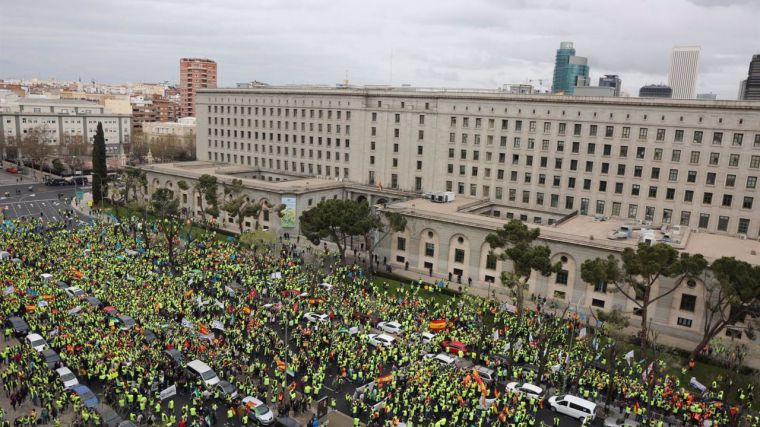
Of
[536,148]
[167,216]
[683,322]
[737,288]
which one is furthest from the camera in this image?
[167,216]

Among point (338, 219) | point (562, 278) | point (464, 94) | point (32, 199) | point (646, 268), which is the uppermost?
point (464, 94)

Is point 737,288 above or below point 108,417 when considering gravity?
above

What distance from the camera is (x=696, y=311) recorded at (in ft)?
148

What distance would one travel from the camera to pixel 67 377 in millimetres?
32938

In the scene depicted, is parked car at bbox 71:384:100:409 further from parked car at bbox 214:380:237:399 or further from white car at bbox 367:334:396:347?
white car at bbox 367:334:396:347

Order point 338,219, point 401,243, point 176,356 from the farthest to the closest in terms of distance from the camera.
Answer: point 401,243 < point 338,219 < point 176,356

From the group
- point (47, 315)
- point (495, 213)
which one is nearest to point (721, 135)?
point (495, 213)

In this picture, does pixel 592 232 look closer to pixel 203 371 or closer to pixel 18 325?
pixel 203 371

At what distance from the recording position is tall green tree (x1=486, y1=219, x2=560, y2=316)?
4447 cm

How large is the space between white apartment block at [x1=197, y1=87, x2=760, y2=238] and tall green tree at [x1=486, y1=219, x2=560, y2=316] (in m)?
18.5

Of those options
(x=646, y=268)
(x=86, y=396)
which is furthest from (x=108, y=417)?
(x=646, y=268)

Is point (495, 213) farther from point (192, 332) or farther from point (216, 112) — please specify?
point (216, 112)

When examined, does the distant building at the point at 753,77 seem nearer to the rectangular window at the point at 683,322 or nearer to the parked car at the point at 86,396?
the rectangular window at the point at 683,322

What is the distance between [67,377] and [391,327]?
22602 millimetres
